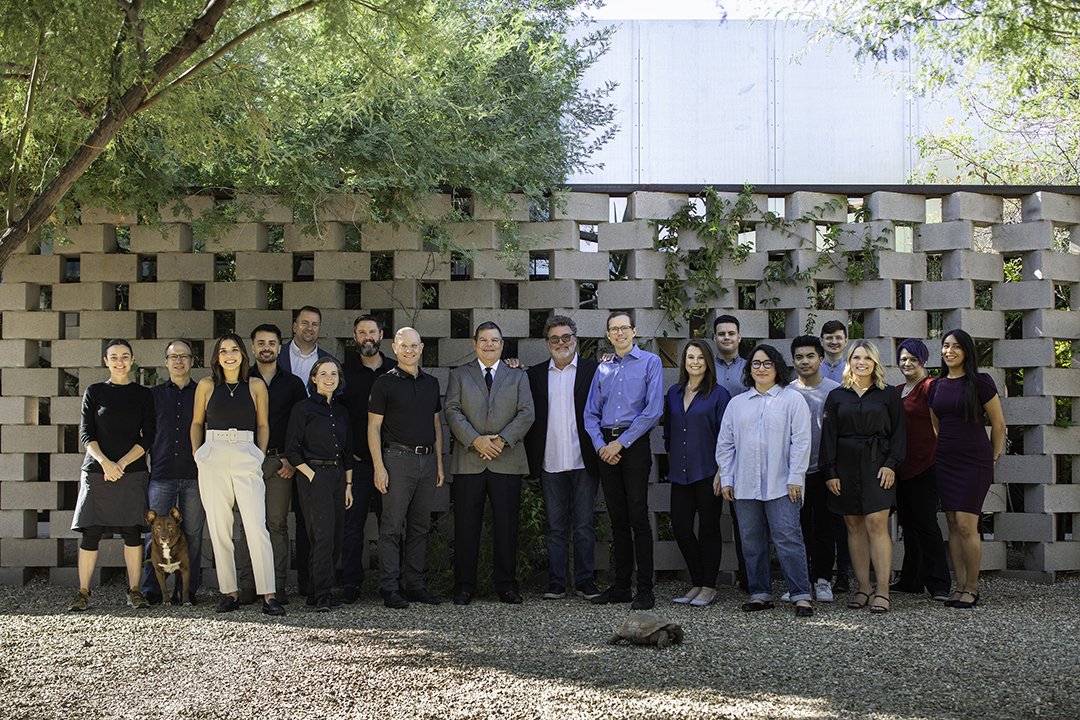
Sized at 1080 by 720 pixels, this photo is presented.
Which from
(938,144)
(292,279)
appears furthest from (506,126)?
(938,144)

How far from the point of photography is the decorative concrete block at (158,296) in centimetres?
739

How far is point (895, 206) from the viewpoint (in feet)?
24.4

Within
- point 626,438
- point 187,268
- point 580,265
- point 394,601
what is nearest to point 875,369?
point 626,438

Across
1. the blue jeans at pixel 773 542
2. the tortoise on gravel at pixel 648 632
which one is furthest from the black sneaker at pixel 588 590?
the tortoise on gravel at pixel 648 632

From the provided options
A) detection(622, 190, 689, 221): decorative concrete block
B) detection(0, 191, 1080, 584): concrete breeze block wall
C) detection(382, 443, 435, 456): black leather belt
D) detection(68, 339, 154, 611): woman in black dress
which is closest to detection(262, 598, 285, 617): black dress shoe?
detection(68, 339, 154, 611): woman in black dress

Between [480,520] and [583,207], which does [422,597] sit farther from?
[583,207]

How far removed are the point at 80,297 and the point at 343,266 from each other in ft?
6.30

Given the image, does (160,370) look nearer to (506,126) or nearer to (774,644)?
(506,126)

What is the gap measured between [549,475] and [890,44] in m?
3.77

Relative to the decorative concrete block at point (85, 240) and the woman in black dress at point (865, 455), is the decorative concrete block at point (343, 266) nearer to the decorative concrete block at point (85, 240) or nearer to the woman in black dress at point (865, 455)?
the decorative concrete block at point (85, 240)

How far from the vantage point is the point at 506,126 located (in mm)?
7184

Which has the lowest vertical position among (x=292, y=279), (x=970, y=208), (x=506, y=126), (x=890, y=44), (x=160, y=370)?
(x=160, y=370)

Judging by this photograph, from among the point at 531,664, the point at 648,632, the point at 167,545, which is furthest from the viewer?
the point at 167,545

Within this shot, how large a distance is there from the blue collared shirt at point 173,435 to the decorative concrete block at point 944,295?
5.06m
